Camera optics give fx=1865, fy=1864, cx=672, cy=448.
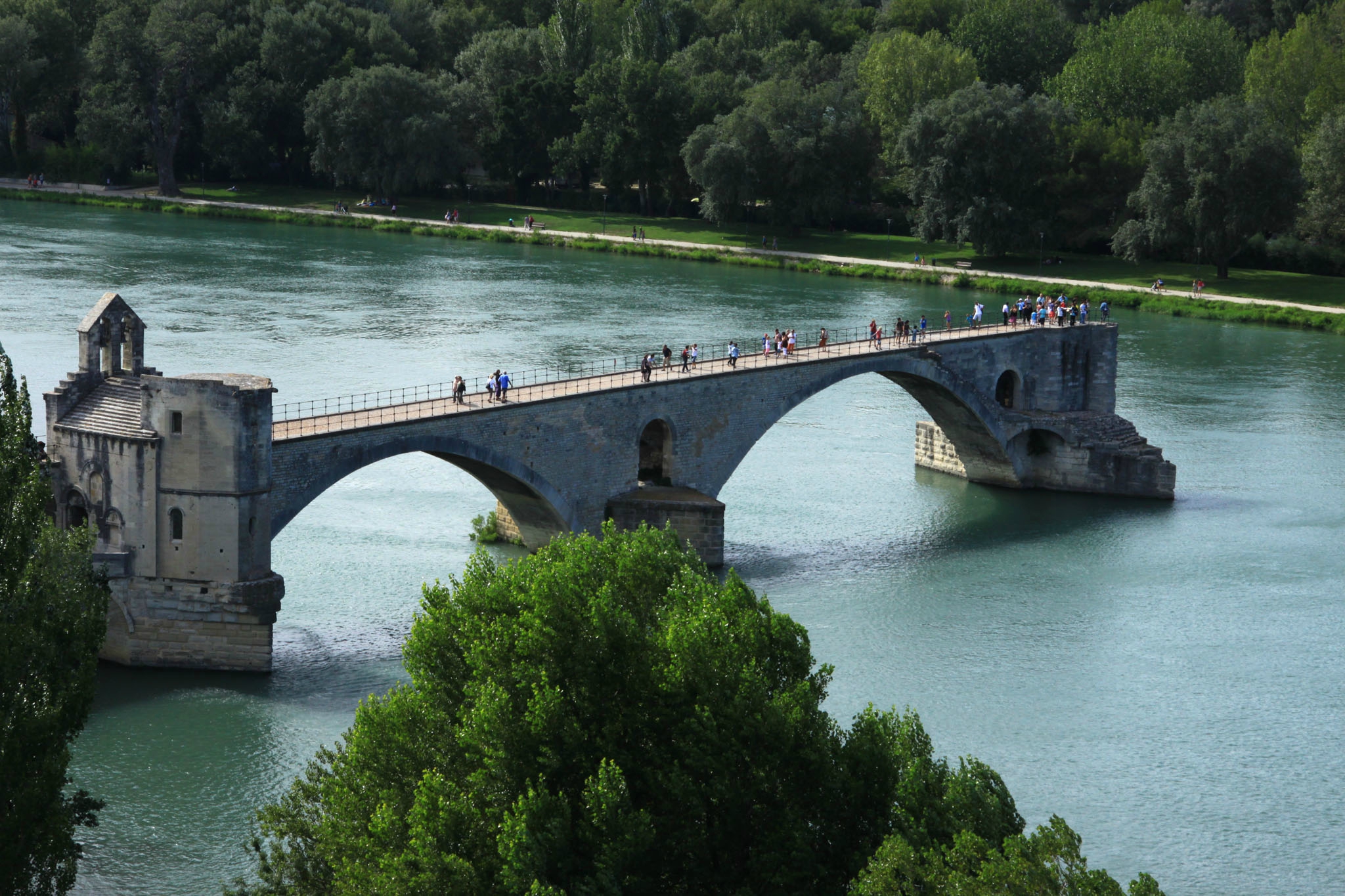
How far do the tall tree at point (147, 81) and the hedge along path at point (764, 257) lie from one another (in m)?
3.99

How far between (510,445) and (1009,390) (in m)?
25.0

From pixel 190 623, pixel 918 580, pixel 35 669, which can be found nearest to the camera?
pixel 35 669

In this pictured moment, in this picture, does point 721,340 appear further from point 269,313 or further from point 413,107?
point 413,107

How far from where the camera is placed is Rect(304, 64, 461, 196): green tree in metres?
129

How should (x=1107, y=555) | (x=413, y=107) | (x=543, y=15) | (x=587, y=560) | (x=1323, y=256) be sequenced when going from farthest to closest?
(x=543, y=15), (x=413, y=107), (x=1323, y=256), (x=1107, y=555), (x=587, y=560)

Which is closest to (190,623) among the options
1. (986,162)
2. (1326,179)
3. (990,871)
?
(990,871)

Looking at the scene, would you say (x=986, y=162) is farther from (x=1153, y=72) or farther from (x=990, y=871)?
(x=990, y=871)

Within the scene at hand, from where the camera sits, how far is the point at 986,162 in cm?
10969

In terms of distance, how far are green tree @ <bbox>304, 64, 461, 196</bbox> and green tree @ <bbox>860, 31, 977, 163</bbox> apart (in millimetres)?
30231

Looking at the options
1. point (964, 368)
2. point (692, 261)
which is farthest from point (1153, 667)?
point (692, 261)

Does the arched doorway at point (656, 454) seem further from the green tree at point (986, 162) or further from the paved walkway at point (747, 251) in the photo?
the green tree at point (986, 162)

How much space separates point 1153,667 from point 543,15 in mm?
122828

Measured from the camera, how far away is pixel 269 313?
88188mm

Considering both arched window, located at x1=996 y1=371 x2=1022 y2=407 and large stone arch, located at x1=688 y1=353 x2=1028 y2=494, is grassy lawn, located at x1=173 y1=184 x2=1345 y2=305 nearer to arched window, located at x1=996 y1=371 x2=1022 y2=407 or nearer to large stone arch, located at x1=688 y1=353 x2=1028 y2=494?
arched window, located at x1=996 y1=371 x2=1022 y2=407
